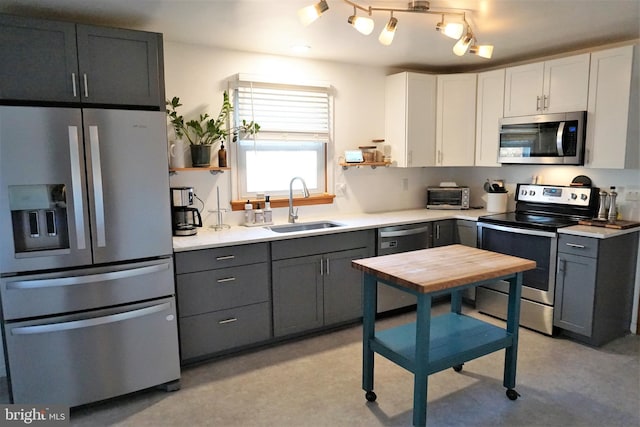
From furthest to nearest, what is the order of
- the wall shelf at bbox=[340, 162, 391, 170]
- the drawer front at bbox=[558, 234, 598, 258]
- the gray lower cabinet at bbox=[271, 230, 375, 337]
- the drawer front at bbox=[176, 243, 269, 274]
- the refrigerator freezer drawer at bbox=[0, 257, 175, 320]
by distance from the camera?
the wall shelf at bbox=[340, 162, 391, 170], the gray lower cabinet at bbox=[271, 230, 375, 337], the drawer front at bbox=[558, 234, 598, 258], the drawer front at bbox=[176, 243, 269, 274], the refrigerator freezer drawer at bbox=[0, 257, 175, 320]

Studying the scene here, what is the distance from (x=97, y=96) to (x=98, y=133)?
244 millimetres

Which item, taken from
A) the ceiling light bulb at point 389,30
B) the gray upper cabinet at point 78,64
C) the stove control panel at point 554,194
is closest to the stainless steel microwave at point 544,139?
the stove control panel at point 554,194

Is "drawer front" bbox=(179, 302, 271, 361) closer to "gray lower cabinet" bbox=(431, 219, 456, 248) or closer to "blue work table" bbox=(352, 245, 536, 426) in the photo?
"blue work table" bbox=(352, 245, 536, 426)

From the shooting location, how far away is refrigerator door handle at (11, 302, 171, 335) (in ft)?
7.39

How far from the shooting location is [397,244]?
12.3 feet

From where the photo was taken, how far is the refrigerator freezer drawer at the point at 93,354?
227cm

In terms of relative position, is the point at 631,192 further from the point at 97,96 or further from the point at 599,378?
the point at 97,96

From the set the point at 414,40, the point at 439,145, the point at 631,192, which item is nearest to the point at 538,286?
the point at 631,192

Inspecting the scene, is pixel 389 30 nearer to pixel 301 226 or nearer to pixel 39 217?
pixel 301 226

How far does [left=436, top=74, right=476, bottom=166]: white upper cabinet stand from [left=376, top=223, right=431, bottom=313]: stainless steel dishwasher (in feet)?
2.74

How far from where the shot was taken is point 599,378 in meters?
2.77

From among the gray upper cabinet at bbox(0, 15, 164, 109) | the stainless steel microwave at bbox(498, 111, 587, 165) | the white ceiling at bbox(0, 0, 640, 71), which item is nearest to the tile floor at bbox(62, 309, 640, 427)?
the stainless steel microwave at bbox(498, 111, 587, 165)

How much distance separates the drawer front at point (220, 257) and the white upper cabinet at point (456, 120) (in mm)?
2188

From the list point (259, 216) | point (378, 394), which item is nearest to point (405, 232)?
point (259, 216)
